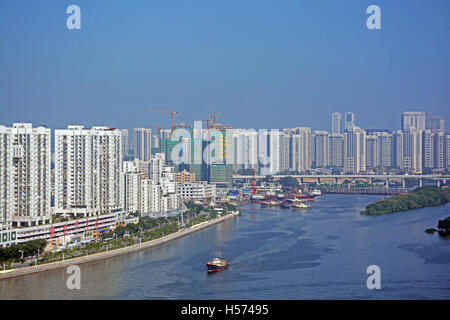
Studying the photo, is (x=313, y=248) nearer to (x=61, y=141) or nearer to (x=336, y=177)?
(x=61, y=141)

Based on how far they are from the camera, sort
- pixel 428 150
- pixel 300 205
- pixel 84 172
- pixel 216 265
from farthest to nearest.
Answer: pixel 428 150
pixel 300 205
pixel 84 172
pixel 216 265

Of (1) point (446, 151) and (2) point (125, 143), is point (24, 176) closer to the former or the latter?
(2) point (125, 143)

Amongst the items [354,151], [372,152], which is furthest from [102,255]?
[372,152]

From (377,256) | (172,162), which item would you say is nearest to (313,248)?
(377,256)

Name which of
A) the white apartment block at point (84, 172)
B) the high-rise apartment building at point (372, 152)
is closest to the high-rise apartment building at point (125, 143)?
the high-rise apartment building at point (372, 152)

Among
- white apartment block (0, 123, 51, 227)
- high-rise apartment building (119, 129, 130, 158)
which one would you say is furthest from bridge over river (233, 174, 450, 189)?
white apartment block (0, 123, 51, 227)
